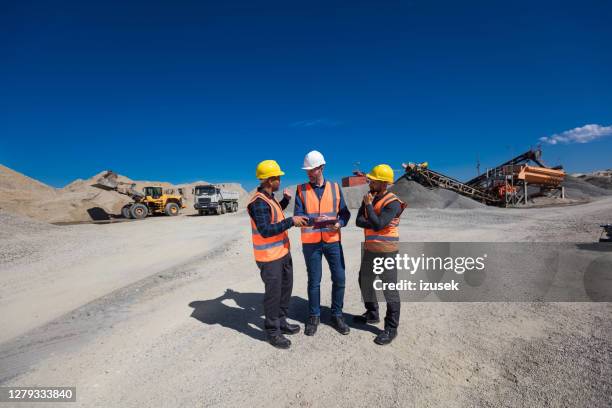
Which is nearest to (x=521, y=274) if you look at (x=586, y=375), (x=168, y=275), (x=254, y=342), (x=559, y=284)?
(x=559, y=284)

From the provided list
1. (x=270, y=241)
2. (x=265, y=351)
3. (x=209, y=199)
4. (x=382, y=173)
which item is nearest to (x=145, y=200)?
(x=209, y=199)

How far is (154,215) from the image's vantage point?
23344 millimetres

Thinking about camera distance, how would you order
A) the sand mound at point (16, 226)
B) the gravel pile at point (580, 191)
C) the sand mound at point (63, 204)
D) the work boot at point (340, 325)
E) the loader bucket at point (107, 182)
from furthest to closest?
the gravel pile at point (580, 191)
the loader bucket at point (107, 182)
the sand mound at point (63, 204)
the sand mound at point (16, 226)
the work boot at point (340, 325)

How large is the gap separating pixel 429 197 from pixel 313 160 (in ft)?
62.3

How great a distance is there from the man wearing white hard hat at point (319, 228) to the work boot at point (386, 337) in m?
0.40

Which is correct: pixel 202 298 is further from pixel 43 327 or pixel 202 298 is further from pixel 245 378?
pixel 245 378

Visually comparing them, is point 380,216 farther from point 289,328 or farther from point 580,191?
point 580,191

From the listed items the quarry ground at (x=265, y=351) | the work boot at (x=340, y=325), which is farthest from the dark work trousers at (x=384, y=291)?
the work boot at (x=340, y=325)

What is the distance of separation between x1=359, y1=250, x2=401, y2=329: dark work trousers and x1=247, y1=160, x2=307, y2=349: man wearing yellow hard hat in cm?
98

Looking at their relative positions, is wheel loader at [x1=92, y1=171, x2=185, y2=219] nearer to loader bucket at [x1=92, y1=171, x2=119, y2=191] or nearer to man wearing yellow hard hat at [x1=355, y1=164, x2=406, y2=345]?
loader bucket at [x1=92, y1=171, x2=119, y2=191]

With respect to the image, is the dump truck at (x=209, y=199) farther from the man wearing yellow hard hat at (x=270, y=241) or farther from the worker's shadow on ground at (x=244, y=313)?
the man wearing yellow hard hat at (x=270, y=241)

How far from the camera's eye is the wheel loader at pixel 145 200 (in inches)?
838

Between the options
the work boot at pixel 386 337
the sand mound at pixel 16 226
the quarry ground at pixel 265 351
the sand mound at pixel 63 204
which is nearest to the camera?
the quarry ground at pixel 265 351

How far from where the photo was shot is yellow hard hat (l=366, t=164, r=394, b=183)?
11.0 feet
